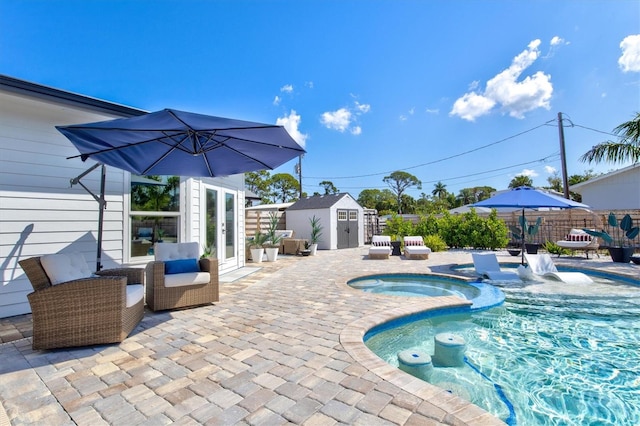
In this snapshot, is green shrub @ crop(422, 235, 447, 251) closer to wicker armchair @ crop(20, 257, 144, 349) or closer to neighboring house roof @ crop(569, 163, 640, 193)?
neighboring house roof @ crop(569, 163, 640, 193)

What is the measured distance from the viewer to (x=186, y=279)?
4.08 metres

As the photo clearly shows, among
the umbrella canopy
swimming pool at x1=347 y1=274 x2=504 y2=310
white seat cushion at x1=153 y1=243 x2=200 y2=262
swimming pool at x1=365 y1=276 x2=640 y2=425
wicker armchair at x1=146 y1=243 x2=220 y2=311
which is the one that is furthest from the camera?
swimming pool at x1=347 y1=274 x2=504 y2=310

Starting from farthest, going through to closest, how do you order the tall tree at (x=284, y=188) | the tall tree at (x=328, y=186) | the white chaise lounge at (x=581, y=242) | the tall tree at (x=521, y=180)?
the tall tree at (x=328, y=186), the tall tree at (x=284, y=188), the tall tree at (x=521, y=180), the white chaise lounge at (x=581, y=242)

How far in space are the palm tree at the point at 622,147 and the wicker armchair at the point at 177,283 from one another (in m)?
13.0

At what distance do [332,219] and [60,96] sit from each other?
10.8 metres

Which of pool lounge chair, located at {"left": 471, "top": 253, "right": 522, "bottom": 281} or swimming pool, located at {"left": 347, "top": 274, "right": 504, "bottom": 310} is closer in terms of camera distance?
swimming pool, located at {"left": 347, "top": 274, "right": 504, "bottom": 310}

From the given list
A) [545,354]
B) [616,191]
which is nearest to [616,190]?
[616,191]

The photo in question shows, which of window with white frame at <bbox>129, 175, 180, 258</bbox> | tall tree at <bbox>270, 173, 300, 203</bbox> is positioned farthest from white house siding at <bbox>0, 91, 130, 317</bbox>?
tall tree at <bbox>270, 173, 300, 203</bbox>

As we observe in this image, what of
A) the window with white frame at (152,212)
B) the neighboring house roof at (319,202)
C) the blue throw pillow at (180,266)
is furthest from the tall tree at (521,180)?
the blue throw pillow at (180,266)

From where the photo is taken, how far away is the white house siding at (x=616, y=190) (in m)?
14.4

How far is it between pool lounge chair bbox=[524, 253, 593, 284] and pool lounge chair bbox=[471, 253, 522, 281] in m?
0.43

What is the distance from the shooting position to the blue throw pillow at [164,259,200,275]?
13.9ft

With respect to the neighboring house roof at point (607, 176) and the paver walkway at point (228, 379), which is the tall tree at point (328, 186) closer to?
the neighboring house roof at point (607, 176)

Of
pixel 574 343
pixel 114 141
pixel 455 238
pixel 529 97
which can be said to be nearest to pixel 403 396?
pixel 574 343
